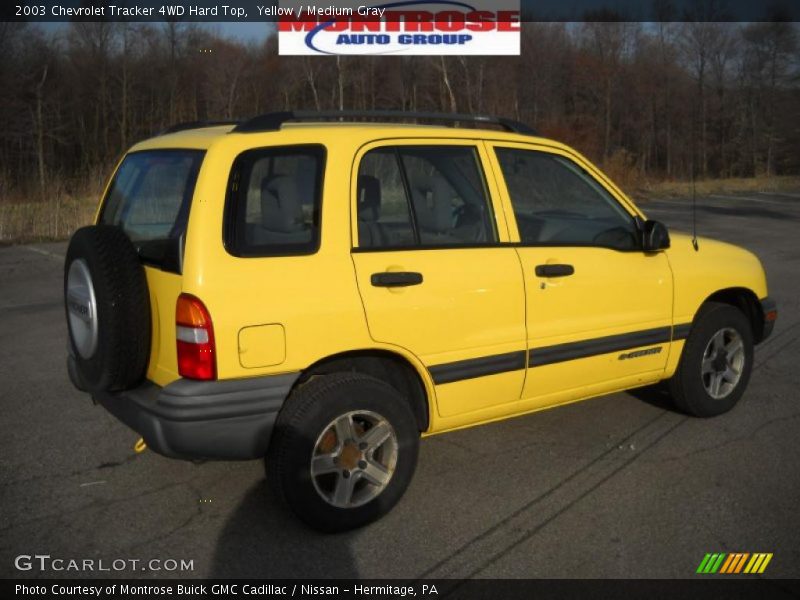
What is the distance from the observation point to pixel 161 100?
36375 millimetres

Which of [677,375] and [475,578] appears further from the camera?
[677,375]

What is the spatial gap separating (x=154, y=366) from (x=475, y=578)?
168 cm

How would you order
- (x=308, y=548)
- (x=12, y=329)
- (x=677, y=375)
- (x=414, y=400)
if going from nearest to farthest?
1. (x=308, y=548)
2. (x=414, y=400)
3. (x=677, y=375)
4. (x=12, y=329)

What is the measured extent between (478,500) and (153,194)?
2.23 meters

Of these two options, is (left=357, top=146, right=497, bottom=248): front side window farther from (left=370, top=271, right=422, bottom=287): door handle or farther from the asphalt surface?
the asphalt surface

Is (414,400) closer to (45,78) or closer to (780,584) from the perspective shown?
(780,584)

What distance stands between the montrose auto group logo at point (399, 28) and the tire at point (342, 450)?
Answer: 1948cm

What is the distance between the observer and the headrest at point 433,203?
163 inches

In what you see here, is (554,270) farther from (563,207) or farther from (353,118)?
(353,118)

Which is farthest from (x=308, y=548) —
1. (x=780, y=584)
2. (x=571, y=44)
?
(x=571, y=44)

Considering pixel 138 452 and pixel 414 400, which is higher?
pixel 414 400

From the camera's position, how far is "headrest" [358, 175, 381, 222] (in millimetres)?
3955

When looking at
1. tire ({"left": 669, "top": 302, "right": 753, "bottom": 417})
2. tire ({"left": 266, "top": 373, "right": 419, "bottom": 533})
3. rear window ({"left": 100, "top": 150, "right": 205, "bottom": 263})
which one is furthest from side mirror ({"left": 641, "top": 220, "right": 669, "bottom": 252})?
rear window ({"left": 100, "top": 150, "right": 205, "bottom": 263})

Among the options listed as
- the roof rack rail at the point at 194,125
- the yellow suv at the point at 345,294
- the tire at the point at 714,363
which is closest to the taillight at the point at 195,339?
the yellow suv at the point at 345,294
